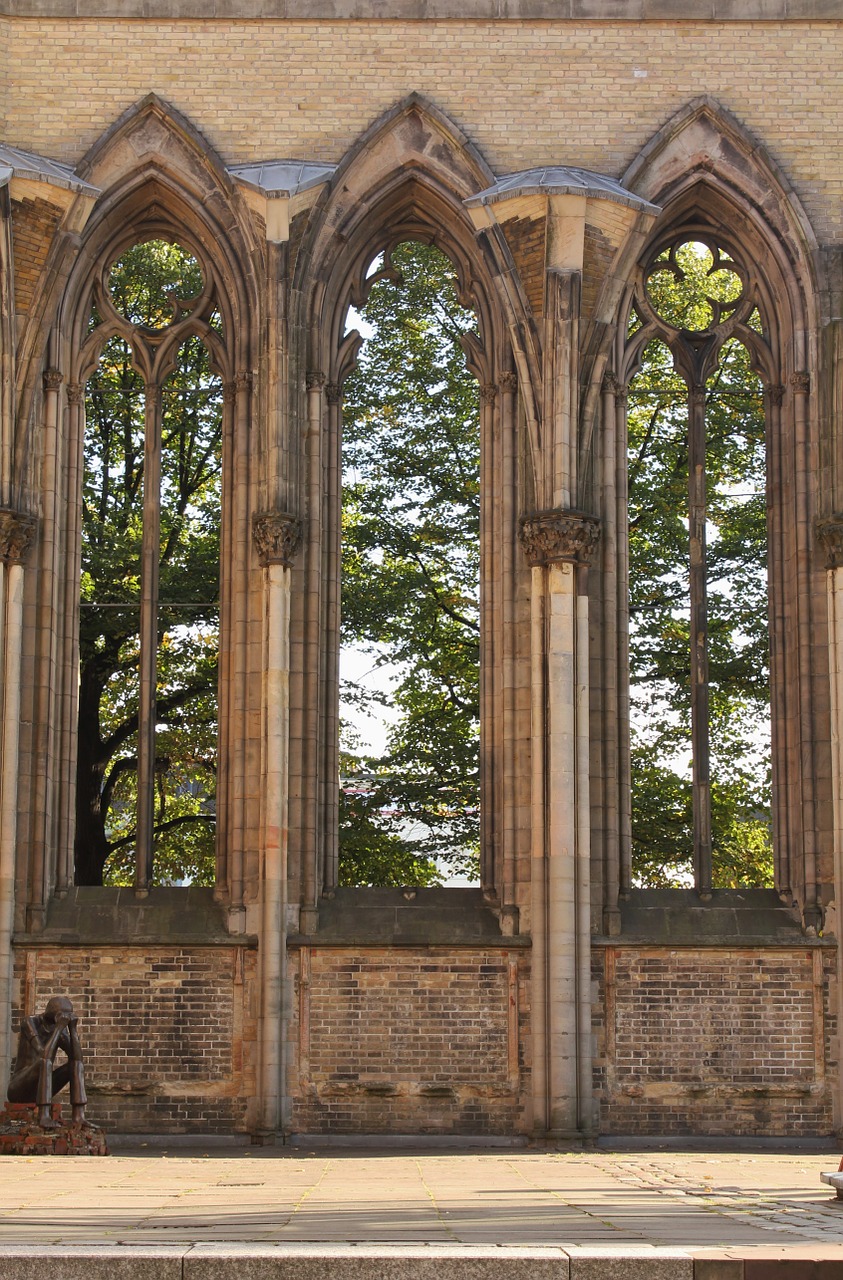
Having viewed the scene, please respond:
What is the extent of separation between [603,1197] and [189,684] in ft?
42.5

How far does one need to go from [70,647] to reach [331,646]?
2.26 meters

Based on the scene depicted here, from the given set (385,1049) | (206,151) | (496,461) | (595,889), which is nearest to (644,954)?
(595,889)

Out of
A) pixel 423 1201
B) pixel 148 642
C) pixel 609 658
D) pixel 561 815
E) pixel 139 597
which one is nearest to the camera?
pixel 423 1201

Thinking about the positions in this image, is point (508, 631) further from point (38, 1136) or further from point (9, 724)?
point (38, 1136)

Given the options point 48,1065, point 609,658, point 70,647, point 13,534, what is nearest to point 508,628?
point 609,658

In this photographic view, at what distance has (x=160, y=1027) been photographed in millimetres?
16156

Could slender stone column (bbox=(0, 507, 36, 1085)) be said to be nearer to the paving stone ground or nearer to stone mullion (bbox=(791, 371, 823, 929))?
the paving stone ground

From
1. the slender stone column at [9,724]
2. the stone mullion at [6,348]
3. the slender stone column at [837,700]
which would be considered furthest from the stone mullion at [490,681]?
the stone mullion at [6,348]

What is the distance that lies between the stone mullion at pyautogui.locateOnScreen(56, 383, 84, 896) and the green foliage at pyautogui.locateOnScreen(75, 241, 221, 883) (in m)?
3.32

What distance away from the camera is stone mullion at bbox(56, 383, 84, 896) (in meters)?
16.7

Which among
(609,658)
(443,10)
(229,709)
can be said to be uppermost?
(443,10)

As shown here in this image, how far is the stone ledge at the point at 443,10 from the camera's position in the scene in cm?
1766

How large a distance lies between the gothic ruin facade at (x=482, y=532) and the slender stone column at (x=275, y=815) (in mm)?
35

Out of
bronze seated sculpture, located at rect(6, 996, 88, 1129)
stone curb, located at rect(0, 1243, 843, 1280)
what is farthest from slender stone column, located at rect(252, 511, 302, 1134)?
stone curb, located at rect(0, 1243, 843, 1280)
